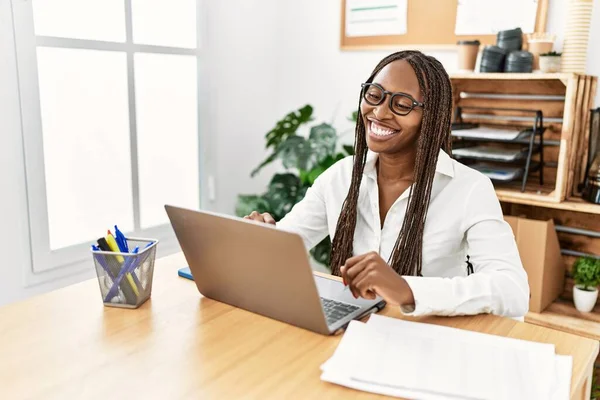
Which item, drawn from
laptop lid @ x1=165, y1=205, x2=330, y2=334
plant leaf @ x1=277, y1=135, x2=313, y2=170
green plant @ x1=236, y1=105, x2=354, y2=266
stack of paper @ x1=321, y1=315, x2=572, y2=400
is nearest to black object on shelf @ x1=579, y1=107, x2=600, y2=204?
green plant @ x1=236, y1=105, x2=354, y2=266

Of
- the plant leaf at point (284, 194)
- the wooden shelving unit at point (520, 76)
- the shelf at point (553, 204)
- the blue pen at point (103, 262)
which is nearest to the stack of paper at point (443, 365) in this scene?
the blue pen at point (103, 262)

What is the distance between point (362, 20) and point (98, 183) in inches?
53.1

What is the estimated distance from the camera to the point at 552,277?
204cm

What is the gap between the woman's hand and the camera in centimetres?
98

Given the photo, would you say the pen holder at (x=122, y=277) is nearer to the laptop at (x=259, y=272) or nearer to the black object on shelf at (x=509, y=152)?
the laptop at (x=259, y=272)

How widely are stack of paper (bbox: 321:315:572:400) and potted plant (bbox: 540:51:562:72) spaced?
1.31 meters

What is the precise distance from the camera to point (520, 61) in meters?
1.94

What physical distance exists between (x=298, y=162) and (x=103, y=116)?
2.57ft

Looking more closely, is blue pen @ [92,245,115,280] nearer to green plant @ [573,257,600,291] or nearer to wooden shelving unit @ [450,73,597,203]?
wooden shelving unit @ [450,73,597,203]

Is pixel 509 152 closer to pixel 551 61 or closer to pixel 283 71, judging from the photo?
pixel 551 61

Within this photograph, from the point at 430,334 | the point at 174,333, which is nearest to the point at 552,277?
the point at 430,334

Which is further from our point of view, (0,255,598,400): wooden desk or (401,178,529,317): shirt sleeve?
(401,178,529,317): shirt sleeve

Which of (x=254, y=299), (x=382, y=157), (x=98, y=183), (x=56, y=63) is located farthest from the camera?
(x=98, y=183)

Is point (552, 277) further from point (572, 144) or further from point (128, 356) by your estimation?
point (128, 356)
